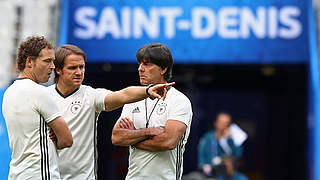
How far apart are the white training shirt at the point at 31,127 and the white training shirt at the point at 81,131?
17.7 inches

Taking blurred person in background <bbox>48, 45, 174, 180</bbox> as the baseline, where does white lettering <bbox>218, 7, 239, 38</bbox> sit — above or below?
above

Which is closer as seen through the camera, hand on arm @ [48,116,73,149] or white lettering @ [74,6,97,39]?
hand on arm @ [48,116,73,149]

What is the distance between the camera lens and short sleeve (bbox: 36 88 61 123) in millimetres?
4637

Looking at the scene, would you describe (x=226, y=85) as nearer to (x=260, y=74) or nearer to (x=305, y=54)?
(x=260, y=74)

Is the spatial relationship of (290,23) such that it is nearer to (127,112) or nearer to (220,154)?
(220,154)

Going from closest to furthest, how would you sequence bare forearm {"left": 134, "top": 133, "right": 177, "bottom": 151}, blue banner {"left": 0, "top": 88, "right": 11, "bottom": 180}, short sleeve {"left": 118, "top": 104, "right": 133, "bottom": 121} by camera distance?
bare forearm {"left": 134, "top": 133, "right": 177, "bottom": 151} < short sleeve {"left": 118, "top": 104, "right": 133, "bottom": 121} < blue banner {"left": 0, "top": 88, "right": 11, "bottom": 180}

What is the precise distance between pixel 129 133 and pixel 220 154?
6.08m

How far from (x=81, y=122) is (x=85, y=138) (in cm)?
13

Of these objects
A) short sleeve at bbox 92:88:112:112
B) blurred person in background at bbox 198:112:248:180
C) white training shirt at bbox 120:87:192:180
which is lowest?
blurred person in background at bbox 198:112:248:180

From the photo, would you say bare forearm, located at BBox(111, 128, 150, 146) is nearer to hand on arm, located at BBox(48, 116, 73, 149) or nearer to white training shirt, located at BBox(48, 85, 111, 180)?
white training shirt, located at BBox(48, 85, 111, 180)

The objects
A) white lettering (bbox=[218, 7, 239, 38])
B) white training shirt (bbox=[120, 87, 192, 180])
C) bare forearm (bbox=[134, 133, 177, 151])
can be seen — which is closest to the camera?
bare forearm (bbox=[134, 133, 177, 151])

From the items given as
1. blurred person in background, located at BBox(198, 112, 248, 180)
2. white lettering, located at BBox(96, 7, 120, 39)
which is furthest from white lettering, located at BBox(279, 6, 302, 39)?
white lettering, located at BBox(96, 7, 120, 39)

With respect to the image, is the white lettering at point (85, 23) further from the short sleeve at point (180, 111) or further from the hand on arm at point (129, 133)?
the short sleeve at point (180, 111)

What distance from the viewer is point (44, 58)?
15.8 ft
